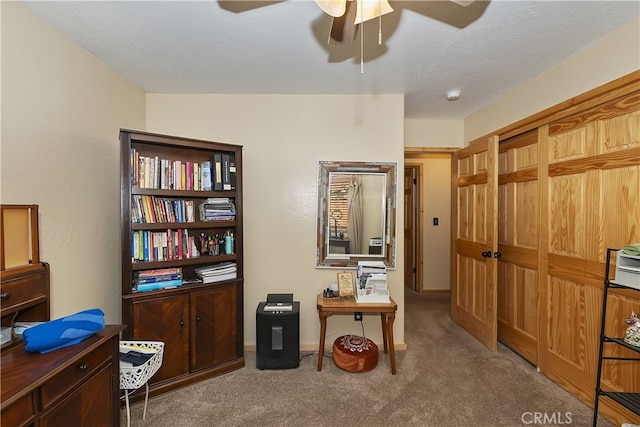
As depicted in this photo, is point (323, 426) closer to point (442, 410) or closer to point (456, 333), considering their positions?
point (442, 410)

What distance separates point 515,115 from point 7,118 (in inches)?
148

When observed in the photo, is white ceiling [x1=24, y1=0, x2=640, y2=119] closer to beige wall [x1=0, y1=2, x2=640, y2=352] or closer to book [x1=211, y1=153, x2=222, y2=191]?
beige wall [x1=0, y1=2, x2=640, y2=352]

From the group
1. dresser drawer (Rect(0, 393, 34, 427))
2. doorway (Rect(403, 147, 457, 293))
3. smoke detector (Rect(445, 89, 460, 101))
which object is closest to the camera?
dresser drawer (Rect(0, 393, 34, 427))

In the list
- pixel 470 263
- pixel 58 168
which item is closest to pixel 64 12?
pixel 58 168

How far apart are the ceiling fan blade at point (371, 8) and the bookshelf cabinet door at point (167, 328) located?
2239mm

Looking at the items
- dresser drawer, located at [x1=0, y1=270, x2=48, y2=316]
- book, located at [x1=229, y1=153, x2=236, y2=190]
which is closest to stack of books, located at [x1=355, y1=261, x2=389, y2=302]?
book, located at [x1=229, y1=153, x2=236, y2=190]

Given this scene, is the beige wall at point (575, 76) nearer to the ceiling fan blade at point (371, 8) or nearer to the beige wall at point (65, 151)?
the ceiling fan blade at point (371, 8)

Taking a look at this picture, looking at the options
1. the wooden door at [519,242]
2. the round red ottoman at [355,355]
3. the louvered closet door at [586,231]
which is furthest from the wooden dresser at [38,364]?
the wooden door at [519,242]

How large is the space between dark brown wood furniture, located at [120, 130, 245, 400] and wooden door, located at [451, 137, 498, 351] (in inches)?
95.0

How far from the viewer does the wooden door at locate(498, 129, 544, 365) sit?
2.50 meters

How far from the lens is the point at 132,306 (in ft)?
6.74

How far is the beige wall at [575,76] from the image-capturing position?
5.69 feet

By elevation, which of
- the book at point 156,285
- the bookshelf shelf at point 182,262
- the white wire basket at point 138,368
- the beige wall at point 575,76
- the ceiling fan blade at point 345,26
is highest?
the beige wall at point 575,76

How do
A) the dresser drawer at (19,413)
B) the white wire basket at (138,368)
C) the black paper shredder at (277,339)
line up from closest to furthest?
the dresser drawer at (19,413)
the white wire basket at (138,368)
the black paper shredder at (277,339)
